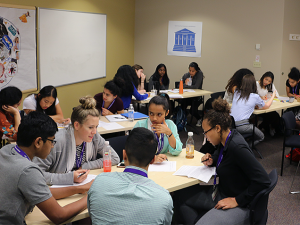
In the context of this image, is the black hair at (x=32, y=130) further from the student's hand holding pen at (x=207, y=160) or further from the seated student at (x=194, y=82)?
the seated student at (x=194, y=82)

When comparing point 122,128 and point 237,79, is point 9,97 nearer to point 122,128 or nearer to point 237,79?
point 122,128

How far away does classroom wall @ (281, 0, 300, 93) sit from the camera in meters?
6.60

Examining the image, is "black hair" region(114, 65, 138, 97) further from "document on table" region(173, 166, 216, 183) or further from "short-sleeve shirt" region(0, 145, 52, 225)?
"short-sleeve shirt" region(0, 145, 52, 225)

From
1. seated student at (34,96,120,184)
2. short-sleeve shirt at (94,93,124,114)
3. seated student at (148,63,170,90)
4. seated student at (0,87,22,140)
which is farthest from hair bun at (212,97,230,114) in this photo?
seated student at (148,63,170,90)

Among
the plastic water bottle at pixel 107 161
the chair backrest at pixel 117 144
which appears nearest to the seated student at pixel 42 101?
the chair backrest at pixel 117 144

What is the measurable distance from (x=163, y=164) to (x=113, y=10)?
5.61 m

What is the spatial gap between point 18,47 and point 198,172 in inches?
152

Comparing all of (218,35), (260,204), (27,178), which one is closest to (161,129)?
(260,204)

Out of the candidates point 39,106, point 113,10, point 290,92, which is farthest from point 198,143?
point 113,10

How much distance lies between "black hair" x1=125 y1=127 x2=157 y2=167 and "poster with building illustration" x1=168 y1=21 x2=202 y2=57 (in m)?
6.26

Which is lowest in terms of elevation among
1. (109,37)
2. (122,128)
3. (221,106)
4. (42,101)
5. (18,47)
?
(122,128)

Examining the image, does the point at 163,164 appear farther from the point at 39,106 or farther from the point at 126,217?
the point at 39,106

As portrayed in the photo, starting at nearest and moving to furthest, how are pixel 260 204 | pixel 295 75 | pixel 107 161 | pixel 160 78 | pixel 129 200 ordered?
pixel 129 200, pixel 260 204, pixel 107 161, pixel 295 75, pixel 160 78

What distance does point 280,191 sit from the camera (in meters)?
3.75
